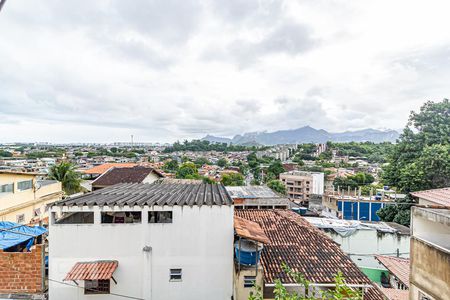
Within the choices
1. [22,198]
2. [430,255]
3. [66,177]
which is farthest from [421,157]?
[66,177]

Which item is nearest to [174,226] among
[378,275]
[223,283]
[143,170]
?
[223,283]

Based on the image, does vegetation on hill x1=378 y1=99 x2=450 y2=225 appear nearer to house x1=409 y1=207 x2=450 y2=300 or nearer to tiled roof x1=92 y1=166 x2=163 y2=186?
house x1=409 y1=207 x2=450 y2=300

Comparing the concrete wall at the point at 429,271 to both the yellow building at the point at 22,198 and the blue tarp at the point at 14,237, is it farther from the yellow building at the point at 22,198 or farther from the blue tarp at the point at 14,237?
the yellow building at the point at 22,198

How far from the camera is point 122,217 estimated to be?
9.82 meters

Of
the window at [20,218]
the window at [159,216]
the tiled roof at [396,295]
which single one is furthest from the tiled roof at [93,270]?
the window at [20,218]

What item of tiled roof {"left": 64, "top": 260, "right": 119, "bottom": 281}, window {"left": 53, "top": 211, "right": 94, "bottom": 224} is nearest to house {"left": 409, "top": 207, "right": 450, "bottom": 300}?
tiled roof {"left": 64, "top": 260, "right": 119, "bottom": 281}

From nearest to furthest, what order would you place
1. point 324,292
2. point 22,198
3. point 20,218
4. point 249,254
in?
point 324,292, point 249,254, point 20,218, point 22,198

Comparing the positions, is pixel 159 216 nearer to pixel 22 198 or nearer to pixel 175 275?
pixel 175 275

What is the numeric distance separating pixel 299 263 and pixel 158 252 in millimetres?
5167

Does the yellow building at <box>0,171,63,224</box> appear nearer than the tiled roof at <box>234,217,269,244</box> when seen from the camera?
No

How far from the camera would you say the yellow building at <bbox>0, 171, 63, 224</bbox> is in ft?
55.7

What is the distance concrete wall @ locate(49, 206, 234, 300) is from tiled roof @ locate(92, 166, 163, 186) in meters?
17.2

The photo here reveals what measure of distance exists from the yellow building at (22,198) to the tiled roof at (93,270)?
11.9 metres

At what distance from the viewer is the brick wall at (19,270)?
8.41m
